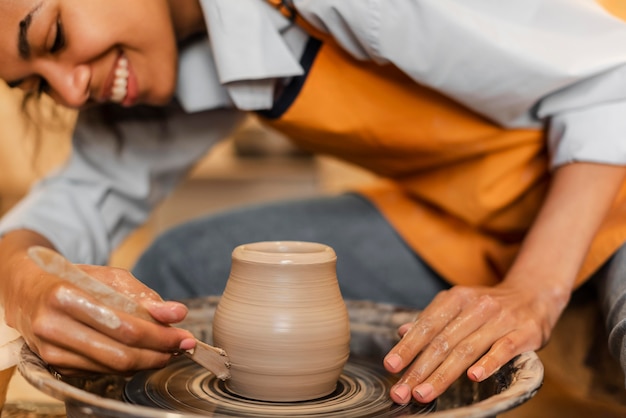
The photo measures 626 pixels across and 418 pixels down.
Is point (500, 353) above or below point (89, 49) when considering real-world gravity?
below

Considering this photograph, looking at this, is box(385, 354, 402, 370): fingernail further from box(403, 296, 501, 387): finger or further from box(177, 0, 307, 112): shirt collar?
box(177, 0, 307, 112): shirt collar

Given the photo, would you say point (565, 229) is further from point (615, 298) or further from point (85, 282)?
point (85, 282)

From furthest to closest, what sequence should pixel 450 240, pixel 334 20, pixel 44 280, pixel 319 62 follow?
pixel 450 240 < pixel 319 62 < pixel 334 20 < pixel 44 280

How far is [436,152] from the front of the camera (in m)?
1.15

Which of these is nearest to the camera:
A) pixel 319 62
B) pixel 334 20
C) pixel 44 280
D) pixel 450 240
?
pixel 44 280

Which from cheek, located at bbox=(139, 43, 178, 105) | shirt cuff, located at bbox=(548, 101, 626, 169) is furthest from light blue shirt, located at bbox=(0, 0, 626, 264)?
cheek, located at bbox=(139, 43, 178, 105)

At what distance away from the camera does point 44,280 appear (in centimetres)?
73

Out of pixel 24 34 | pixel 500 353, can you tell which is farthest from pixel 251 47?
pixel 500 353

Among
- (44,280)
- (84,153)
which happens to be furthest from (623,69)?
(84,153)

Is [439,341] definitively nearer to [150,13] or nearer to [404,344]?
[404,344]

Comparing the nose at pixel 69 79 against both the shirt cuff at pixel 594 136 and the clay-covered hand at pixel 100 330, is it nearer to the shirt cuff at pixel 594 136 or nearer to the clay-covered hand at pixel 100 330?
the clay-covered hand at pixel 100 330

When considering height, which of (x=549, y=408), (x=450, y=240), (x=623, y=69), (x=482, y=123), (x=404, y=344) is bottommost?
(x=549, y=408)

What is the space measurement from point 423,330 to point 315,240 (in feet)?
1.84

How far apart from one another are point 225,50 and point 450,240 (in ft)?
1.76
